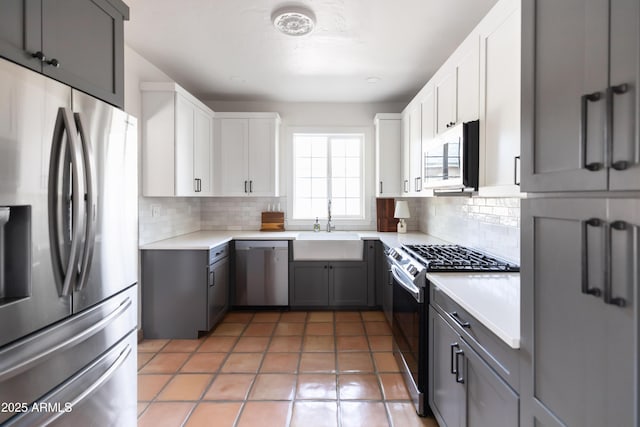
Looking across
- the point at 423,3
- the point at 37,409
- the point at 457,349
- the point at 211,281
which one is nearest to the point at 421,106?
the point at 423,3

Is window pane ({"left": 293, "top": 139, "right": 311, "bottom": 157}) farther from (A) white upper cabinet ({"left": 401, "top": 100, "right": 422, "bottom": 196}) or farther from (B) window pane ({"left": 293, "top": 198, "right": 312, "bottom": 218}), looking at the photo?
(A) white upper cabinet ({"left": 401, "top": 100, "right": 422, "bottom": 196})

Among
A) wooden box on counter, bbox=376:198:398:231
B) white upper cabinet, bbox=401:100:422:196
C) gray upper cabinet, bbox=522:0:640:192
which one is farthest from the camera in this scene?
wooden box on counter, bbox=376:198:398:231

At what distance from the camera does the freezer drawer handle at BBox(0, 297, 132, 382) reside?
1.02 metres

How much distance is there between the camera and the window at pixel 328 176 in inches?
179

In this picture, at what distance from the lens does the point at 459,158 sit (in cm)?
197

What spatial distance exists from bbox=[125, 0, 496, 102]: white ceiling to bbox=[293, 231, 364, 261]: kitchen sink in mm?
1793

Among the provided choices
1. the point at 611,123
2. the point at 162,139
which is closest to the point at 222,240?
the point at 162,139

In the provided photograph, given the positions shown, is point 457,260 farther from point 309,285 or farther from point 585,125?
point 309,285

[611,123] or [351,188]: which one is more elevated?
[351,188]

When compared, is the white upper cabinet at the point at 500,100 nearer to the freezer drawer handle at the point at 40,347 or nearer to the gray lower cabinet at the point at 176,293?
the freezer drawer handle at the point at 40,347

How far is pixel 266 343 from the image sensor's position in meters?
3.04

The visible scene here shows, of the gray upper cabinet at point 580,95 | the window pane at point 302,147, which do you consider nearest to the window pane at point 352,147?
the window pane at point 302,147

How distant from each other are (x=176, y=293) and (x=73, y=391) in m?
1.86

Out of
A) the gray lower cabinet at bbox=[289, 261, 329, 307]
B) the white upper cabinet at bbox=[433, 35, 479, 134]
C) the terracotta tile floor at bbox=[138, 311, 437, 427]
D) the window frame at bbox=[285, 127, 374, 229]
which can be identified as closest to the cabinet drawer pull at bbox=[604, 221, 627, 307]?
the white upper cabinet at bbox=[433, 35, 479, 134]
